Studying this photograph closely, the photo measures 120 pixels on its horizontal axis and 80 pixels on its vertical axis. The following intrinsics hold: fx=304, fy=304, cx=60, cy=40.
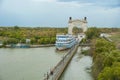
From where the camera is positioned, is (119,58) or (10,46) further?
(10,46)

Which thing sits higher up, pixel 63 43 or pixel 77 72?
pixel 63 43

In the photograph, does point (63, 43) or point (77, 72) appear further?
point (63, 43)

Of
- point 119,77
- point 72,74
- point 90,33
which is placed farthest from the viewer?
point 90,33

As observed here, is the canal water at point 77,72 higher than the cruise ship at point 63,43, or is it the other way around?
the cruise ship at point 63,43

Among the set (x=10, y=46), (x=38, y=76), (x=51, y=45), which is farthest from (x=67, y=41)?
(x=38, y=76)

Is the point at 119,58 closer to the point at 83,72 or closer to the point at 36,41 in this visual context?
the point at 83,72

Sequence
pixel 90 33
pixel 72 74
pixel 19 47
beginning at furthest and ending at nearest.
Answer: pixel 90 33 → pixel 19 47 → pixel 72 74

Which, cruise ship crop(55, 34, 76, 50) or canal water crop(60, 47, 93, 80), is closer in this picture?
canal water crop(60, 47, 93, 80)

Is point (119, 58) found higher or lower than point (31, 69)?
higher

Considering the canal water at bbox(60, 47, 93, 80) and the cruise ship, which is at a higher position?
the cruise ship

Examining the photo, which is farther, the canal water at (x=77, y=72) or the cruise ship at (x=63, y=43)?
the cruise ship at (x=63, y=43)
